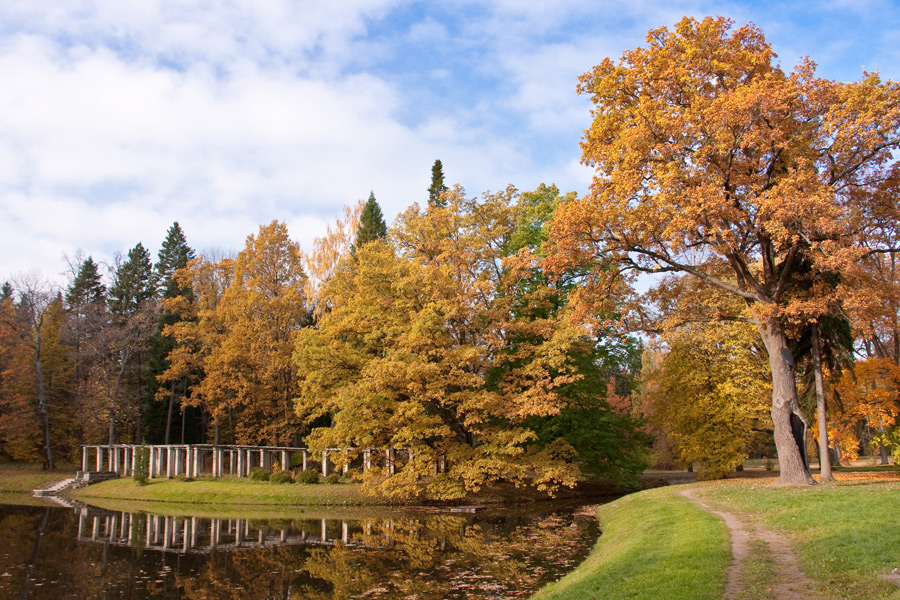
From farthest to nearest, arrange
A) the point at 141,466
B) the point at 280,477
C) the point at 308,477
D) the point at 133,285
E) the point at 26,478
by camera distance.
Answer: the point at 133,285 < the point at 26,478 < the point at 141,466 < the point at 280,477 < the point at 308,477

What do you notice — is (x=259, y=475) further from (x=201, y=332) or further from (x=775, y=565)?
(x=775, y=565)

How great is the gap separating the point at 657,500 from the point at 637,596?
37.7 ft

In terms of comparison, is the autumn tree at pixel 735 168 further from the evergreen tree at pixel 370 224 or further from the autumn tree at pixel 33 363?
the autumn tree at pixel 33 363

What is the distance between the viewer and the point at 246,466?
36250 millimetres

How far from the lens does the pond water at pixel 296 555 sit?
37.4 feet

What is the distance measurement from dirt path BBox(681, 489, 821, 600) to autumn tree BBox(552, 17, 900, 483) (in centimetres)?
702

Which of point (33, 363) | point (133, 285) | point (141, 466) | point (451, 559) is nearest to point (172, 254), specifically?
point (133, 285)

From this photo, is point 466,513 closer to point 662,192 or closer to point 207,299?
point 662,192

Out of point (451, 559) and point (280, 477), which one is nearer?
point (451, 559)

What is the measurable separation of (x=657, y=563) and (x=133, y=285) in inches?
2334

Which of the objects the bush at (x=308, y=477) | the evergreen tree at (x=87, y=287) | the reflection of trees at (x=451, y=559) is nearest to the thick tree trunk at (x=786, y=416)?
the reflection of trees at (x=451, y=559)

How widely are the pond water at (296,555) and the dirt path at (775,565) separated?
3.37 meters

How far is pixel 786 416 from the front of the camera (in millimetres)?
17797

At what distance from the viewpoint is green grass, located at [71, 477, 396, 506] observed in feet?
88.8
